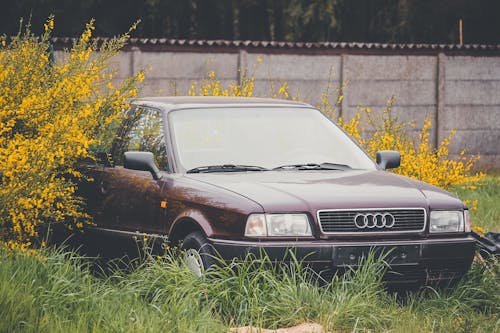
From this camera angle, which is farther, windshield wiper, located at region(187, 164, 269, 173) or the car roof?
the car roof

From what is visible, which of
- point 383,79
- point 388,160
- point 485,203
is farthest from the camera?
point 383,79

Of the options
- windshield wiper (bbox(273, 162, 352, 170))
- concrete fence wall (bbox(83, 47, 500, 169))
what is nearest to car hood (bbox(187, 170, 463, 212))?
windshield wiper (bbox(273, 162, 352, 170))

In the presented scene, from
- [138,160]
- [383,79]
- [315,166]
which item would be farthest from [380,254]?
[383,79]

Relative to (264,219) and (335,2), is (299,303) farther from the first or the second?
(335,2)

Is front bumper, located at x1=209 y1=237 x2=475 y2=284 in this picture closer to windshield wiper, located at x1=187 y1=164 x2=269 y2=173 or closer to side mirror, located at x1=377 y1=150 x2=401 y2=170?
windshield wiper, located at x1=187 y1=164 x2=269 y2=173

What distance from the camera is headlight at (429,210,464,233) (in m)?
7.33

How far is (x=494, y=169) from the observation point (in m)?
18.6

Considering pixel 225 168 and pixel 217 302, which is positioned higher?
pixel 225 168

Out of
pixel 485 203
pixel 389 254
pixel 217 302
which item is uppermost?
pixel 389 254

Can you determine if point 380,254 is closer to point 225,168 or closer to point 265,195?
point 265,195

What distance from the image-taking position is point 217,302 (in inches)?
269

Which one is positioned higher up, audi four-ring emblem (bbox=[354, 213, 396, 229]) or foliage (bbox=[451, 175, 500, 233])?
audi four-ring emblem (bbox=[354, 213, 396, 229])

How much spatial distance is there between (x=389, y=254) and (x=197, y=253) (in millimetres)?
1209

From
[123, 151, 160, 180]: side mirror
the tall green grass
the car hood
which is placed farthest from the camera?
[123, 151, 160, 180]: side mirror
